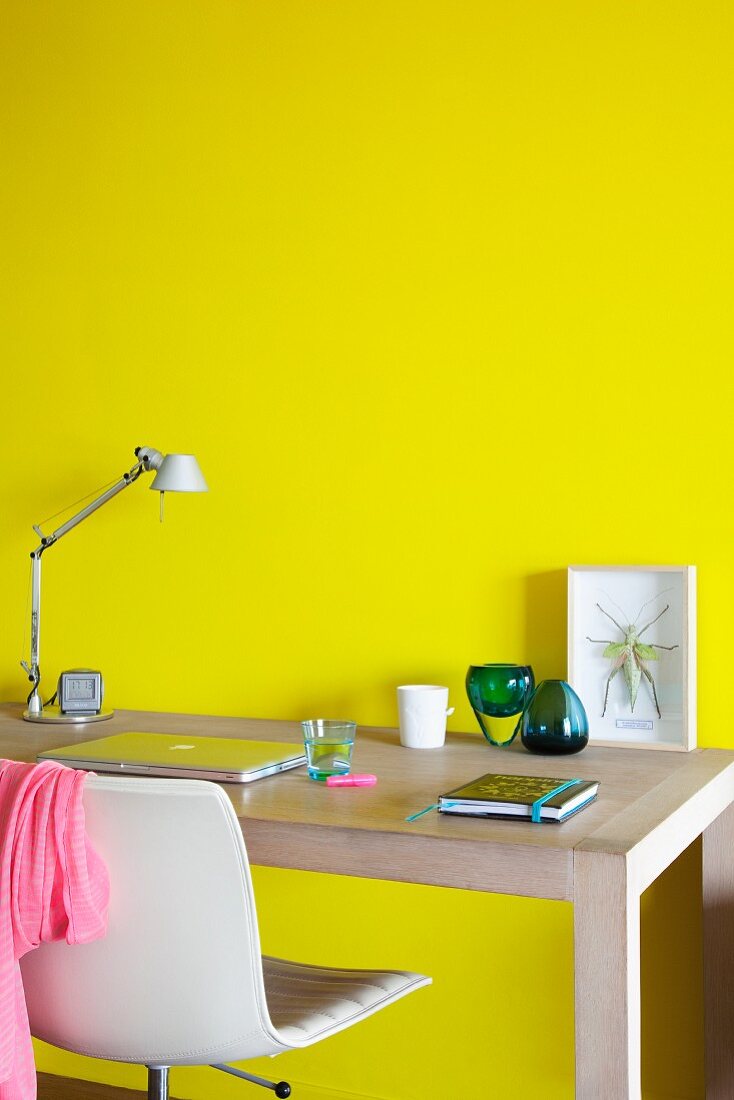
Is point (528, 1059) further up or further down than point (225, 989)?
further down

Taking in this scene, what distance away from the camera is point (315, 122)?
2.33m

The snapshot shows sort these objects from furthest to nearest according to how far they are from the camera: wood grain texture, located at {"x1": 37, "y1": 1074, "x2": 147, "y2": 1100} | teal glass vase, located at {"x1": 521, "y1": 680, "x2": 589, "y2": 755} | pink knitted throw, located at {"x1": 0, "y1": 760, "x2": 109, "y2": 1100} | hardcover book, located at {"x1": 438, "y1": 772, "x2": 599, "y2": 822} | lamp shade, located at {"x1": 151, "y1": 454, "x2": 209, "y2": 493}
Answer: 1. wood grain texture, located at {"x1": 37, "y1": 1074, "x2": 147, "y2": 1100}
2. lamp shade, located at {"x1": 151, "y1": 454, "x2": 209, "y2": 493}
3. teal glass vase, located at {"x1": 521, "y1": 680, "x2": 589, "y2": 755}
4. hardcover book, located at {"x1": 438, "y1": 772, "x2": 599, "y2": 822}
5. pink knitted throw, located at {"x1": 0, "y1": 760, "x2": 109, "y2": 1100}

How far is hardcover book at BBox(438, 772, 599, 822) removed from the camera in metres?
1.46

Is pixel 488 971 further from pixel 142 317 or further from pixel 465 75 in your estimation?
pixel 465 75

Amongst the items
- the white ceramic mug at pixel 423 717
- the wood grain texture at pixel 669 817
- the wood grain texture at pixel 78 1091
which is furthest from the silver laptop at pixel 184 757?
the wood grain texture at pixel 78 1091

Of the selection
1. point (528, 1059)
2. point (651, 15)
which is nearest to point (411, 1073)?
point (528, 1059)

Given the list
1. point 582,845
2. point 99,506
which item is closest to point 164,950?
point 582,845

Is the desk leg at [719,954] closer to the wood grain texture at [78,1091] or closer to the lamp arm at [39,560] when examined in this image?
the wood grain texture at [78,1091]

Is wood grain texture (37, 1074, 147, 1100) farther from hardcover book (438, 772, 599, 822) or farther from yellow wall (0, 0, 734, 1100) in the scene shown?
hardcover book (438, 772, 599, 822)

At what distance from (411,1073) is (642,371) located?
54.7 inches

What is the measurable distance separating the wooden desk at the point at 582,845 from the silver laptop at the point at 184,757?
1.3 inches

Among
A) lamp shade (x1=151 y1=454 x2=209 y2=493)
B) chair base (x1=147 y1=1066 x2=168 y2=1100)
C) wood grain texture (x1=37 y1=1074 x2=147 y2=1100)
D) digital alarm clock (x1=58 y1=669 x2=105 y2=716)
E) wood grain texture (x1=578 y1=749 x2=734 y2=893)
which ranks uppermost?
lamp shade (x1=151 y1=454 x2=209 y2=493)

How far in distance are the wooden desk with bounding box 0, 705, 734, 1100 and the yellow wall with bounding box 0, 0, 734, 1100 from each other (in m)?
0.10

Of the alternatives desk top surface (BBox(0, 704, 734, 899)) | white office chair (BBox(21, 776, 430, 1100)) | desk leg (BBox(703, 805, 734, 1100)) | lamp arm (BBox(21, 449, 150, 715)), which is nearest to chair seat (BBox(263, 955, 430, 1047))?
white office chair (BBox(21, 776, 430, 1100))
